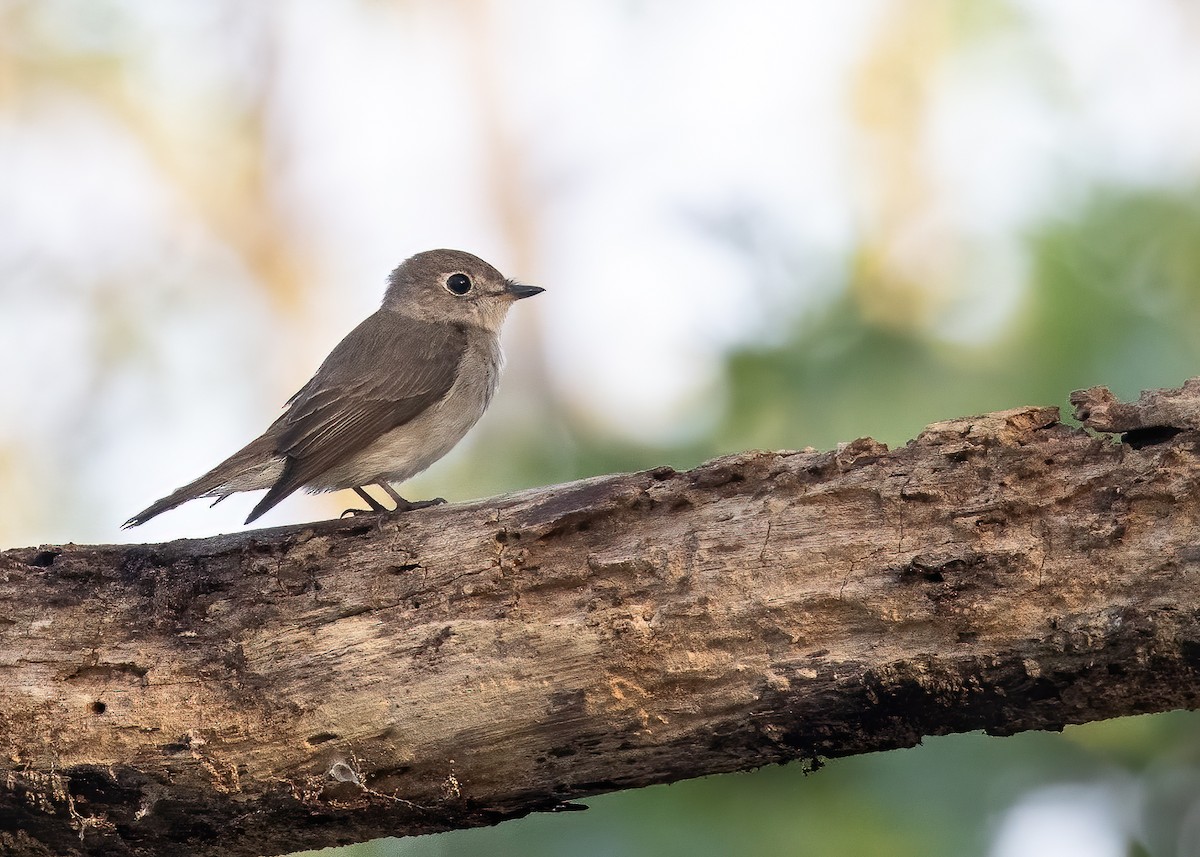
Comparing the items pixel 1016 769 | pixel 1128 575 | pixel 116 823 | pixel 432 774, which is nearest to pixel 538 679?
pixel 432 774

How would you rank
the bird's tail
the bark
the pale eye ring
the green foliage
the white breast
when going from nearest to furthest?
the bark
the green foliage
the bird's tail
the white breast
the pale eye ring

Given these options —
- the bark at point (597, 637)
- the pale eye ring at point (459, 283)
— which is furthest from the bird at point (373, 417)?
the bark at point (597, 637)

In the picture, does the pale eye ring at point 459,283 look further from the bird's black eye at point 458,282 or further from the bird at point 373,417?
the bird at point 373,417

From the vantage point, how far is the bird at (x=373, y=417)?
549cm

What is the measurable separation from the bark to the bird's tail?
41.7 inches

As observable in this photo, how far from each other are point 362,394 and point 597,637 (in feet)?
8.85

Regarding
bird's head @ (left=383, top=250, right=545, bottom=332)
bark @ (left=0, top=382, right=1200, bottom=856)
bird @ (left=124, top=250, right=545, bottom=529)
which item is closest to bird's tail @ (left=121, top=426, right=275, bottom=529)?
bird @ (left=124, top=250, right=545, bottom=529)

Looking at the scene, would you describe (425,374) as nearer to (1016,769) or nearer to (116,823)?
(116,823)

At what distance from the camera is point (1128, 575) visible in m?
3.05

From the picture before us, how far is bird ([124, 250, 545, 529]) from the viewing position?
18.0 ft

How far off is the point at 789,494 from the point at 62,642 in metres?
2.43

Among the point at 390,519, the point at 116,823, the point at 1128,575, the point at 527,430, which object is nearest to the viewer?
the point at 1128,575

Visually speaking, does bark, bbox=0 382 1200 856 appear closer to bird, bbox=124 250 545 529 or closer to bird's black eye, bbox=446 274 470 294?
bird, bbox=124 250 545 529

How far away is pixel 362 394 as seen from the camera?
5.86 meters
